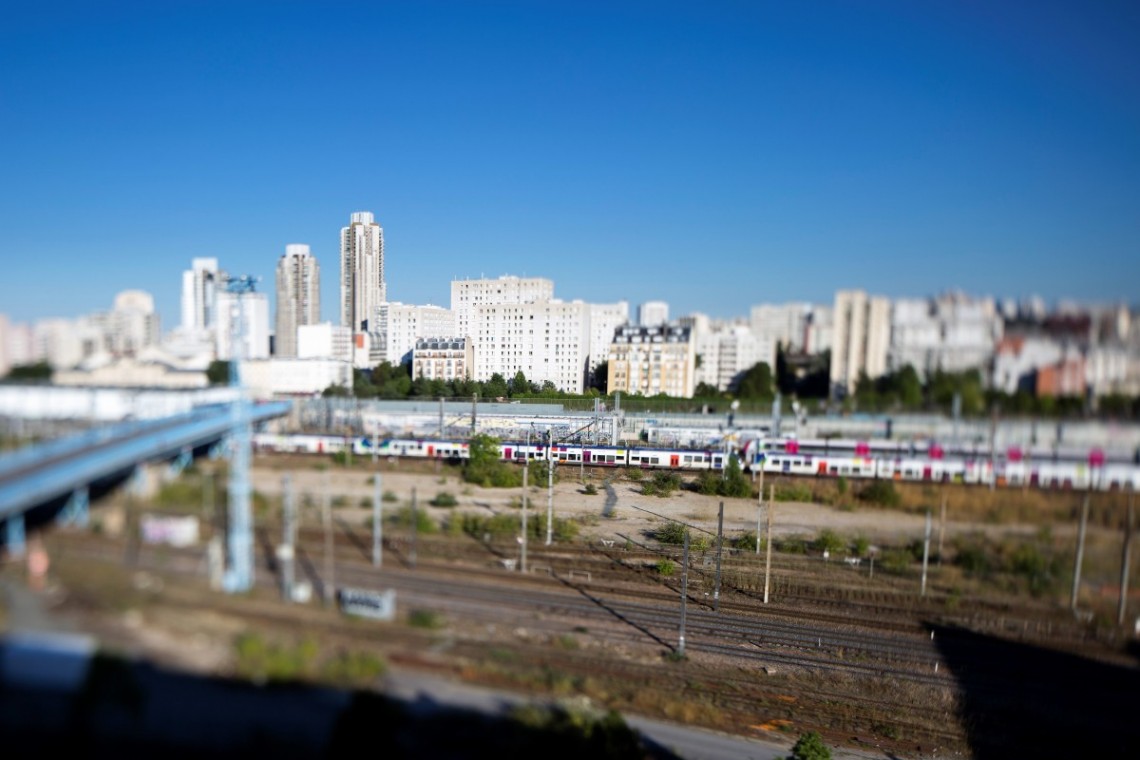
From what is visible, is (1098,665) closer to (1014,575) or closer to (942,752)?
(1014,575)

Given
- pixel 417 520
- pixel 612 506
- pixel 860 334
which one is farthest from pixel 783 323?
pixel 417 520

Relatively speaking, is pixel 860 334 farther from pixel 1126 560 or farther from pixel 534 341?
pixel 534 341

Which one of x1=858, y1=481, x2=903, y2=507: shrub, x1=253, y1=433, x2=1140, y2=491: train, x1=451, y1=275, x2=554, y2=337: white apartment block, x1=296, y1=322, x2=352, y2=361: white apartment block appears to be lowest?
x1=858, y1=481, x2=903, y2=507: shrub

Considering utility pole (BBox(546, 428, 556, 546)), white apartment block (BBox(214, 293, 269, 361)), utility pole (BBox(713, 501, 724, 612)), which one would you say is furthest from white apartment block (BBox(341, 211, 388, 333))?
utility pole (BBox(713, 501, 724, 612))

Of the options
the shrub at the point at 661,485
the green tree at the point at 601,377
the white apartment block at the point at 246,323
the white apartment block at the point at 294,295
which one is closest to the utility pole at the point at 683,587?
the shrub at the point at 661,485

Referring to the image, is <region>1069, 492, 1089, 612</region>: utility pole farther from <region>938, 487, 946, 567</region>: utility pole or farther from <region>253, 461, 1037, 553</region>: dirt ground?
<region>938, 487, 946, 567</region>: utility pole

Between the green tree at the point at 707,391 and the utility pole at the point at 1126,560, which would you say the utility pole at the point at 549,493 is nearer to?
the green tree at the point at 707,391

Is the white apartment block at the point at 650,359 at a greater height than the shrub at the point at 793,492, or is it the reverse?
the white apartment block at the point at 650,359
